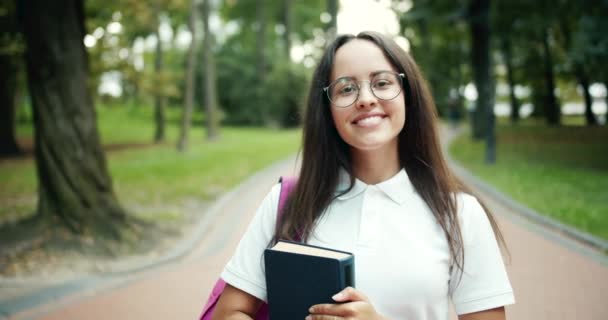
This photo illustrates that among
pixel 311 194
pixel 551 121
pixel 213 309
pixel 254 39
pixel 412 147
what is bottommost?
pixel 551 121

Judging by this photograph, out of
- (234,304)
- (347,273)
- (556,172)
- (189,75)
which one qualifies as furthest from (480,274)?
(189,75)

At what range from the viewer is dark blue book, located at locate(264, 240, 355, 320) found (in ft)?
5.10

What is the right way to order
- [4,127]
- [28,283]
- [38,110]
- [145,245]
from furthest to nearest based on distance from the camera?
[4,127] < [145,245] < [38,110] < [28,283]

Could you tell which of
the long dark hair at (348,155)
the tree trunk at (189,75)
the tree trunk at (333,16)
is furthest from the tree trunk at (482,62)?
the long dark hair at (348,155)

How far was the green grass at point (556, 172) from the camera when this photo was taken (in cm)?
850

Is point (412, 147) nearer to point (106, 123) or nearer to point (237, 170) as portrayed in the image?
point (237, 170)

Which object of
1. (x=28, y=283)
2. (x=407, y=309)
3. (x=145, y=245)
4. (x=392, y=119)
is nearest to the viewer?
(x=407, y=309)

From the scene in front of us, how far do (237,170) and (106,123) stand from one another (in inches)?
993

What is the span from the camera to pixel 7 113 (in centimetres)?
2142

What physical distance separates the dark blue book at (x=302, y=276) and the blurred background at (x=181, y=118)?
2.49 feet

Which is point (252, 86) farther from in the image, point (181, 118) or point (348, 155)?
point (348, 155)

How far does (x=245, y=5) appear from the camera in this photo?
38.8 metres

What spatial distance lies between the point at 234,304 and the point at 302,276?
1.22 ft

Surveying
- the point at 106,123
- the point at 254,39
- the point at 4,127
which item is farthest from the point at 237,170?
the point at 254,39
